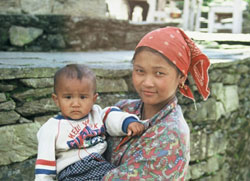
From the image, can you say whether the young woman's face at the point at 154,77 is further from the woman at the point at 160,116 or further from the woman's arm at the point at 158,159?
the woman's arm at the point at 158,159

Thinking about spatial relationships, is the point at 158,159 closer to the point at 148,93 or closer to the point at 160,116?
the point at 160,116

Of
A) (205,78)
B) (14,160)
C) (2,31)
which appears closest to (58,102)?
(205,78)

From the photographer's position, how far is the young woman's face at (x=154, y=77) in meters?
1.61

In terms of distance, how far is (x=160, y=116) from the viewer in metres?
1.62

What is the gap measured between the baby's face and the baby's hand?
0.84 ft

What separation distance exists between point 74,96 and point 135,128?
360 millimetres

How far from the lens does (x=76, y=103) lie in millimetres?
1660

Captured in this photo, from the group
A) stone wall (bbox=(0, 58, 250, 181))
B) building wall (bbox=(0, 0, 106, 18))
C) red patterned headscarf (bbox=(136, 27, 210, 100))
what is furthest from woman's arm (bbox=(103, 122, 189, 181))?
building wall (bbox=(0, 0, 106, 18))

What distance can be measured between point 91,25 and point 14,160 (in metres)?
2.48

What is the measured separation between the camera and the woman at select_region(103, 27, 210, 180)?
1.50 meters

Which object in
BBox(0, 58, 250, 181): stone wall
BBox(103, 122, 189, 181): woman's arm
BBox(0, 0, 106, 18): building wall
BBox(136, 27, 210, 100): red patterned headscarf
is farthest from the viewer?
BBox(0, 0, 106, 18): building wall

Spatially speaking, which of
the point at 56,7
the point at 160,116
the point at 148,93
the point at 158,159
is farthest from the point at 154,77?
the point at 56,7

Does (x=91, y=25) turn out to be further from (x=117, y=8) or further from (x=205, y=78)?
(x=117, y=8)

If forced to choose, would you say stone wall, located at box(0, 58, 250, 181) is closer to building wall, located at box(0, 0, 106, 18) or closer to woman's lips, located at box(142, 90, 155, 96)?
woman's lips, located at box(142, 90, 155, 96)
